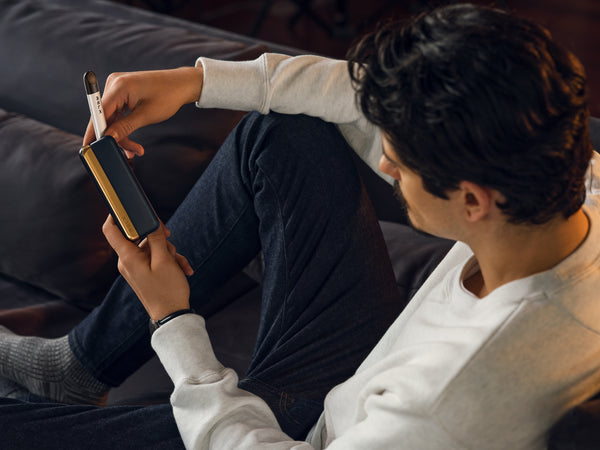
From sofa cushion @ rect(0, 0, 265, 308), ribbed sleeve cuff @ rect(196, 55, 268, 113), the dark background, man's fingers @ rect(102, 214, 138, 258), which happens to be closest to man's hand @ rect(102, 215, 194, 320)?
man's fingers @ rect(102, 214, 138, 258)

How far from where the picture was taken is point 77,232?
129 centimetres

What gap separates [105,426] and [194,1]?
300 cm

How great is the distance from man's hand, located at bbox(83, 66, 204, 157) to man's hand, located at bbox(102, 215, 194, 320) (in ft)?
0.54

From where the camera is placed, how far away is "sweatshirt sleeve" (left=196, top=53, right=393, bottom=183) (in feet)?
3.49

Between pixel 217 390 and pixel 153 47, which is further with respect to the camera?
pixel 153 47

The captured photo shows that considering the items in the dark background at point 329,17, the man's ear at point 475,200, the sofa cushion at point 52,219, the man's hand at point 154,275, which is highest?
the man's ear at point 475,200

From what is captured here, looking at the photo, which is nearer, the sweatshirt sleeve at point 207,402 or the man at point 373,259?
the man at point 373,259

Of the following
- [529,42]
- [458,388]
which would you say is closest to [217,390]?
[458,388]

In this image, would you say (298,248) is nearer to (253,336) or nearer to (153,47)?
(253,336)

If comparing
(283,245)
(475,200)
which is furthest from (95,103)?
(475,200)

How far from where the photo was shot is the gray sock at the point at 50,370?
115cm

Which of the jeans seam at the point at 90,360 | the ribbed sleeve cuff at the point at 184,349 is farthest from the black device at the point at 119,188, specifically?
the jeans seam at the point at 90,360

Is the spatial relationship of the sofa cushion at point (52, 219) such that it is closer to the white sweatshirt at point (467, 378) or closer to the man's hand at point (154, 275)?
the man's hand at point (154, 275)

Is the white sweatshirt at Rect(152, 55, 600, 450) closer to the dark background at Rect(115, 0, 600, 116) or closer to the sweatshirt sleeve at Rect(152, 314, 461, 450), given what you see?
the sweatshirt sleeve at Rect(152, 314, 461, 450)
